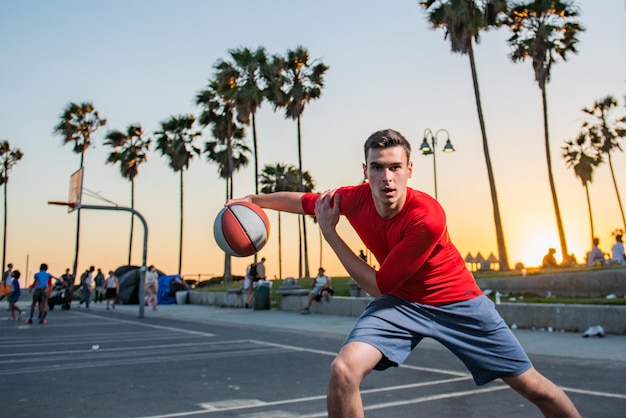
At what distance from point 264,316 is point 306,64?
19789 mm

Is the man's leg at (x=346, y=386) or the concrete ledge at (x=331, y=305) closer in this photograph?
the man's leg at (x=346, y=386)

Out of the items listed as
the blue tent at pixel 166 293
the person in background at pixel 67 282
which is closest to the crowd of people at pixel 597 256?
the blue tent at pixel 166 293

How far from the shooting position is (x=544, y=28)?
28.3 meters

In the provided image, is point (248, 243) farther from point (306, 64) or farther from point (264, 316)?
point (306, 64)

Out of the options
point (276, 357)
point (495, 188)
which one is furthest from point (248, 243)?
point (495, 188)

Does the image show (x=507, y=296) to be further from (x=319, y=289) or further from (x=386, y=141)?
(x=386, y=141)

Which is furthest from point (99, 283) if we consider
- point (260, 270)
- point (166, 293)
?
point (260, 270)

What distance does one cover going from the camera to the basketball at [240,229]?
467 centimetres

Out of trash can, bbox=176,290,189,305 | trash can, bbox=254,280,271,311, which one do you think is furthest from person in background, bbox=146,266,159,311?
trash can, bbox=254,280,271,311

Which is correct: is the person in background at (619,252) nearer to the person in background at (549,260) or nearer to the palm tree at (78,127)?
the person in background at (549,260)

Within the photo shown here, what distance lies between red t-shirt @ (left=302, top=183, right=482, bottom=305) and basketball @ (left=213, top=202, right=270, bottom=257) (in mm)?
886

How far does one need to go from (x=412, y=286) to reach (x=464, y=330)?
413 mm

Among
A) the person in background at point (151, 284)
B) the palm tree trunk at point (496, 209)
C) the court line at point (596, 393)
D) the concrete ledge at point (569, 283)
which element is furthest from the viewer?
the person in background at point (151, 284)

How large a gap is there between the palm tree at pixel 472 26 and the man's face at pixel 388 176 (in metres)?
22.2
